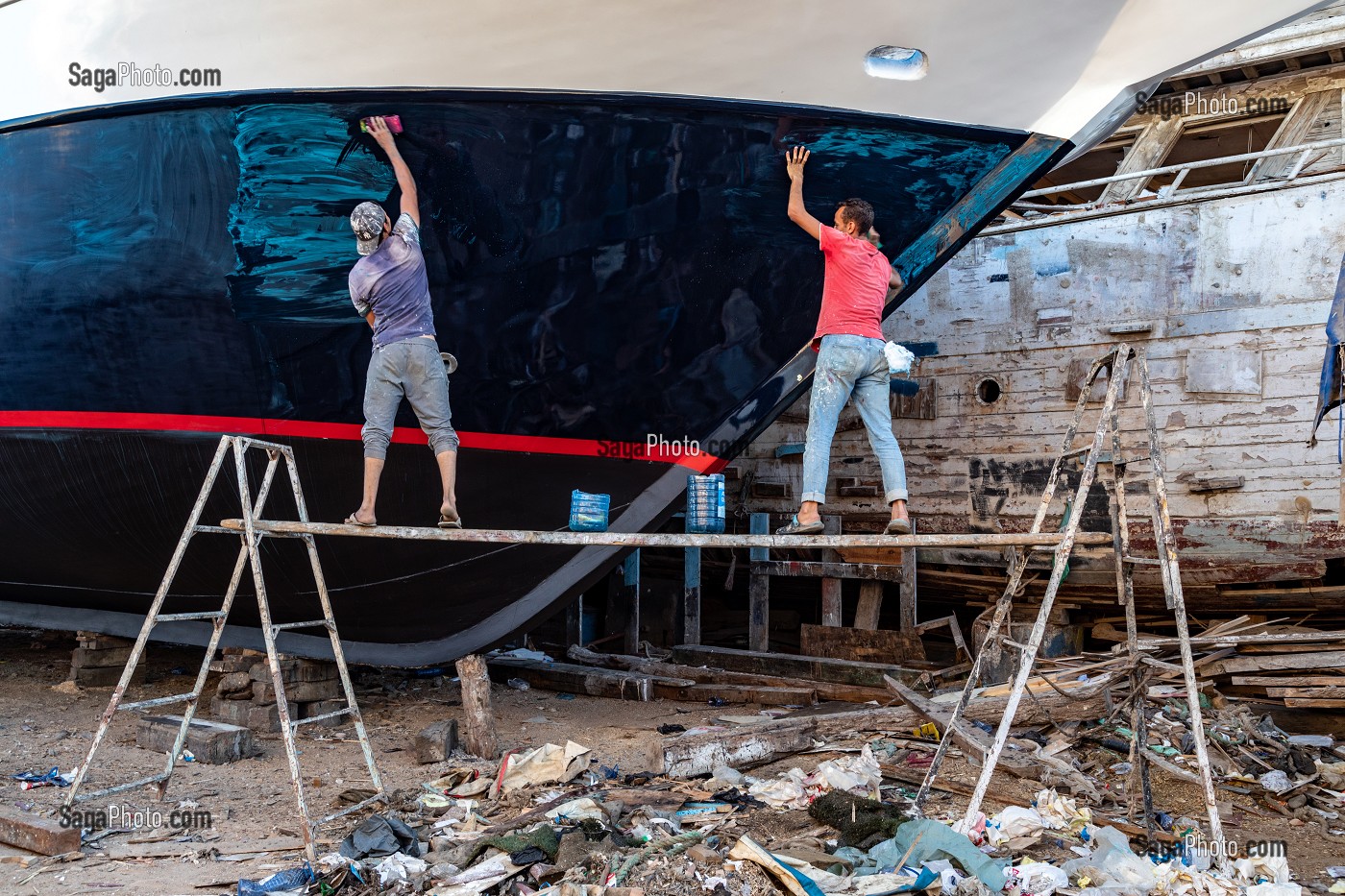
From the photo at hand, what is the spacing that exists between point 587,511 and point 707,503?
885mm

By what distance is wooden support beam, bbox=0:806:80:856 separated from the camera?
402 cm

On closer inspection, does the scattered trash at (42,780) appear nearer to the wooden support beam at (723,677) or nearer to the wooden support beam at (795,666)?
the wooden support beam at (723,677)

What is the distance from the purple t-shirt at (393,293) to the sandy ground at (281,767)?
2.21 metres

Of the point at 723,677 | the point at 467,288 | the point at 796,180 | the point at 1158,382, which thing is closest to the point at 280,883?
the point at 467,288

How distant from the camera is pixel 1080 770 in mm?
5160

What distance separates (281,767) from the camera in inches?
214

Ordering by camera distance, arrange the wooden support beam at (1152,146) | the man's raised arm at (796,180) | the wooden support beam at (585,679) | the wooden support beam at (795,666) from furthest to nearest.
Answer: the wooden support beam at (1152,146)
the wooden support beam at (585,679)
the wooden support beam at (795,666)
the man's raised arm at (796,180)

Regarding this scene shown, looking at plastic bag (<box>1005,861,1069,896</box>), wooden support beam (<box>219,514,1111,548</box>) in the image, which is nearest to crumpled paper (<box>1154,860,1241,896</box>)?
plastic bag (<box>1005,861,1069,896</box>)

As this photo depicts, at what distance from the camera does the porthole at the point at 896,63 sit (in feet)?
15.2

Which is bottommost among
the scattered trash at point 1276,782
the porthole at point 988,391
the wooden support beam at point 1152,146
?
the scattered trash at point 1276,782

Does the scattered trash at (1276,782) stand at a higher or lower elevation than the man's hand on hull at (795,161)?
lower

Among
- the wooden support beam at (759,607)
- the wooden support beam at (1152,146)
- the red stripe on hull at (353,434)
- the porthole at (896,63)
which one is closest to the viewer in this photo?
the porthole at (896,63)

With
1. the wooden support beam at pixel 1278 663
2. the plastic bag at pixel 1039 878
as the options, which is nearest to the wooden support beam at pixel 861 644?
the wooden support beam at pixel 1278 663

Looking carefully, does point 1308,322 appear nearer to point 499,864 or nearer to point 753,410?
point 753,410
